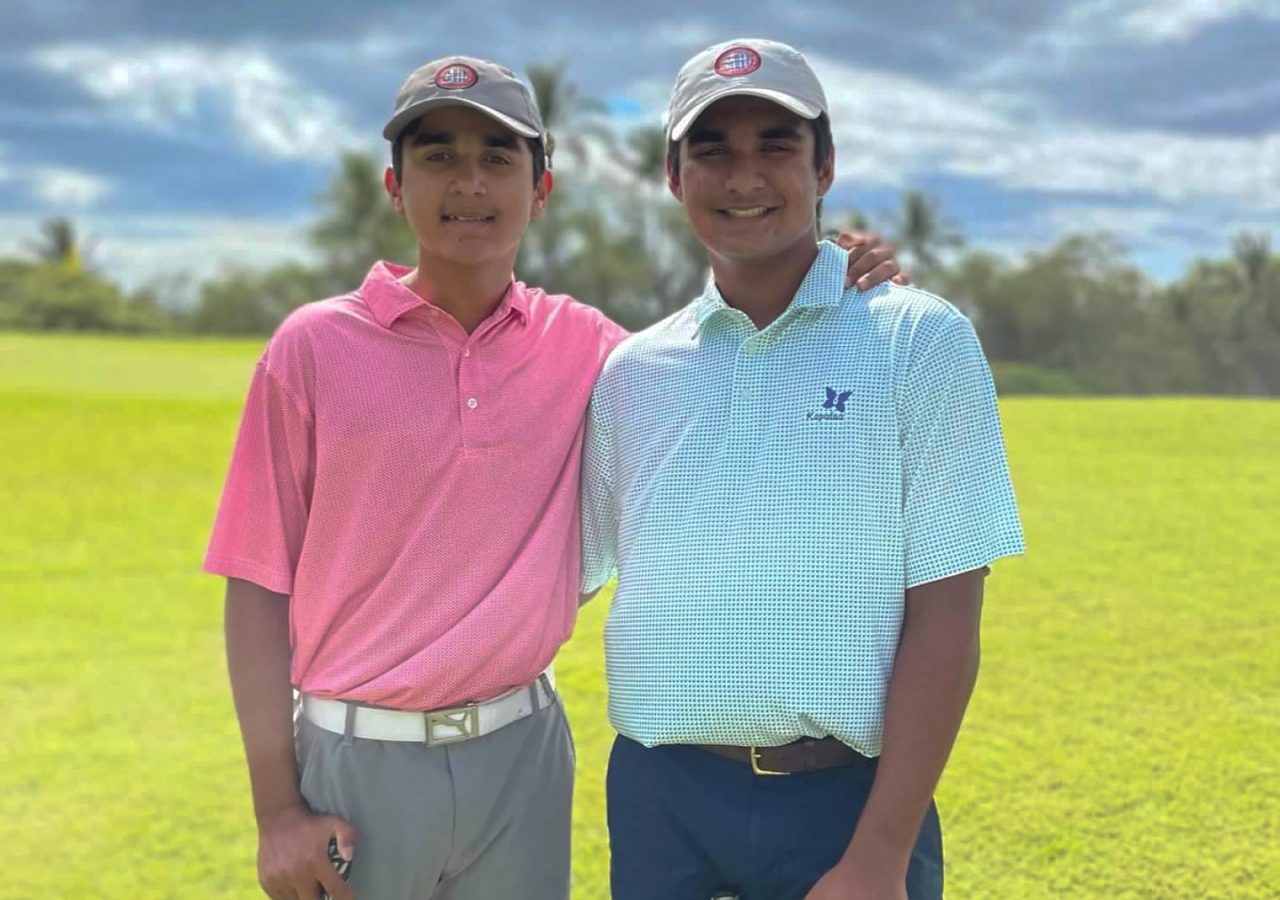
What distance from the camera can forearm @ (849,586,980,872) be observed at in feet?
5.73

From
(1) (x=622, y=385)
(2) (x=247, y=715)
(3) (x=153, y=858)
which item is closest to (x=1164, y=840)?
(1) (x=622, y=385)

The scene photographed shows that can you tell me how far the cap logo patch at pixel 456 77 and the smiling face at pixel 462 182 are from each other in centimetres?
4

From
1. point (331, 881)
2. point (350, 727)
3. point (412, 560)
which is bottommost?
point (331, 881)

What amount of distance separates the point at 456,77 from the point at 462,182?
19 cm

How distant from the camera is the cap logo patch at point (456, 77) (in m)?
2.16

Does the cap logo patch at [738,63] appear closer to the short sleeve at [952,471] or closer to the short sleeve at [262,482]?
the short sleeve at [952,471]

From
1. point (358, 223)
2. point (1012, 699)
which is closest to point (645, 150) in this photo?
point (358, 223)

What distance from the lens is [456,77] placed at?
2176 millimetres

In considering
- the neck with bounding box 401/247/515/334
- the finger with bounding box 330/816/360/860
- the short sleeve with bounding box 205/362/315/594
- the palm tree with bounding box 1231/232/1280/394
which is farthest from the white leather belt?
the palm tree with bounding box 1231/232/1280/394

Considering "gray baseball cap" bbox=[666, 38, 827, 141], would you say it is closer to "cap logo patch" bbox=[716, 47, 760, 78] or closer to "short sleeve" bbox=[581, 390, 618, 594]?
"cap logo patch" bbox=[716, 47, 760, 78]

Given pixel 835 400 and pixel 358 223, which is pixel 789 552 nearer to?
pixel 835 400

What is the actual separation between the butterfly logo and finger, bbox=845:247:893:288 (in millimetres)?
233

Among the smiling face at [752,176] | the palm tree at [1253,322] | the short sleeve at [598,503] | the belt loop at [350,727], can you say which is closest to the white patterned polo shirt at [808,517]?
the smiling face at [752,176]

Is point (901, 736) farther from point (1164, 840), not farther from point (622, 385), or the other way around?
point (1164, 840)
